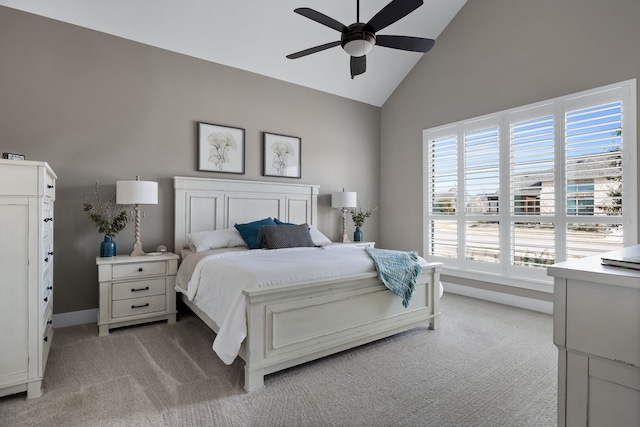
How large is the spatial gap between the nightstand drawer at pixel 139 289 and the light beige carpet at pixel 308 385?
1.14 ft

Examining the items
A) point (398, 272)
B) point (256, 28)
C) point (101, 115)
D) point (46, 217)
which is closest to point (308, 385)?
point (398, 272)

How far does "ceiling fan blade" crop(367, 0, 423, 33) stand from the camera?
7.02 feet

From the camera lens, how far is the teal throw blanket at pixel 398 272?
2668 mm

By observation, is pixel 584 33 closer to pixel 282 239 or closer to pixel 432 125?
pixel 432 125

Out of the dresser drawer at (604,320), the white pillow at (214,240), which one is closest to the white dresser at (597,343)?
the dresser drawer at (604,320)

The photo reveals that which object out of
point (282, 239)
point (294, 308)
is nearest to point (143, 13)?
point (282, 239)

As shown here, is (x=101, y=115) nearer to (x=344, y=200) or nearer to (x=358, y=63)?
(x=358, y=63)

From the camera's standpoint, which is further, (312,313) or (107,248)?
(107,248)

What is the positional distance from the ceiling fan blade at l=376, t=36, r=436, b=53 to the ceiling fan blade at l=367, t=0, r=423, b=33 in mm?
183

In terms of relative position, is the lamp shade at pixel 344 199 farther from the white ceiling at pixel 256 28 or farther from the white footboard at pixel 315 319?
the white footboard at pixel 315 319

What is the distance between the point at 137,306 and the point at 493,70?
4.81 m

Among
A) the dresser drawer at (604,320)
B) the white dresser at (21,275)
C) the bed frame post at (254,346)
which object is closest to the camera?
the dresser drawer at (604,320)

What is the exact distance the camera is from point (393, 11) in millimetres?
2234

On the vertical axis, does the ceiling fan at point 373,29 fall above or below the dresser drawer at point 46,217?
above
